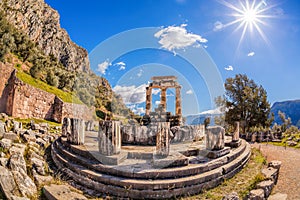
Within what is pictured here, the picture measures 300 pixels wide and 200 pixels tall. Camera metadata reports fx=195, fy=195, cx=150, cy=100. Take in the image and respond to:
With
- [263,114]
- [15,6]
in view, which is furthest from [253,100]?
[15,6]

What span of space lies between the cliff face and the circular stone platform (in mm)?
44834

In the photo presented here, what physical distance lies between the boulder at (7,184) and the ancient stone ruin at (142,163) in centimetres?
166

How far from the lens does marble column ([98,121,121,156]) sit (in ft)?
21.3

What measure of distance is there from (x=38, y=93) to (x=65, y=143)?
35.5 ft

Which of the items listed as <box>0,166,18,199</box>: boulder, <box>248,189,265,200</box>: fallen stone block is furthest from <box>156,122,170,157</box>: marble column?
<box>0,166,18,199</box>: boulder

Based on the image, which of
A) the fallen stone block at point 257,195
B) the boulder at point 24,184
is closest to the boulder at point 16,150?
the boulder at point 24,184

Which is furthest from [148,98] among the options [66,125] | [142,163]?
[142,163]

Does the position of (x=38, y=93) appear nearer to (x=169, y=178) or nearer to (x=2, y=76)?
(x=2, y=76)

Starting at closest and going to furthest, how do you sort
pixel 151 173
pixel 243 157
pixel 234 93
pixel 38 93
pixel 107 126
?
pixel 151 173, pixel 107 126, pixel 243 157, pixel 38 93, pixel 234 93

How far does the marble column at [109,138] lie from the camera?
6.48 metres

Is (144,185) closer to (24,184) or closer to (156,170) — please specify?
(156,170)

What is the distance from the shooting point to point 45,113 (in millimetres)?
17797

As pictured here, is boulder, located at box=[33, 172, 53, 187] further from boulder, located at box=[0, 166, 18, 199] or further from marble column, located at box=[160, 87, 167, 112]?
marble column, located at box=[160, 87, 167, 112]

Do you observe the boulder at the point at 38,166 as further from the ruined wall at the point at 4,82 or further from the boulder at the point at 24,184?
the ruined wall at the point at 4,82
